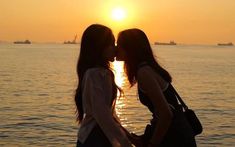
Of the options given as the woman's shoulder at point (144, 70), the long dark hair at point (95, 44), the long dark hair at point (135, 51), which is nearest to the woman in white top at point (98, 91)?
the long dark hair at point (95, 44)

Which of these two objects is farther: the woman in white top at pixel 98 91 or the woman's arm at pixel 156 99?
the woman's arm at pixel 156 99

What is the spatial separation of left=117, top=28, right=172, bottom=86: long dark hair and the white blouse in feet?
0.86

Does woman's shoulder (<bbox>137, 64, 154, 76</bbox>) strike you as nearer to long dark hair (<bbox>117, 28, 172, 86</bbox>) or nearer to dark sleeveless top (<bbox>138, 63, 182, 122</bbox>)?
long dark hair (<bbox>117, 28, 172, 86</bbox>)

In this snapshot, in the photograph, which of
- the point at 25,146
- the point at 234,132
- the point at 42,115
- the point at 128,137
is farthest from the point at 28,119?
the point at 128,137

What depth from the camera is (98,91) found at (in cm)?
382

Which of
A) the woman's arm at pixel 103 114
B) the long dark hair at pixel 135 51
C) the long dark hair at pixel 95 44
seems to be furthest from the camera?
the long dark hair at pixel 135 51

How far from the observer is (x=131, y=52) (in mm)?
4086

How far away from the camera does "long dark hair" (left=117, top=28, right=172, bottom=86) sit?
4.06 meters

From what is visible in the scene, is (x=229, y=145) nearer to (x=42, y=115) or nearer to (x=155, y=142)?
(x=42, y=115)

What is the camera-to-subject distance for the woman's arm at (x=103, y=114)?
3818 mm

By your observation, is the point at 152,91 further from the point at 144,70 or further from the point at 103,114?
the point at 103,114

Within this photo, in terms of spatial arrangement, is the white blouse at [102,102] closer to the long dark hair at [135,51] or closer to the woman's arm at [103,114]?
the woman's arm at [103,114]

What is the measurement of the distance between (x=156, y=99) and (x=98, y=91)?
50 centimetres

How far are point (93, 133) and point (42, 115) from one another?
16.8 m
